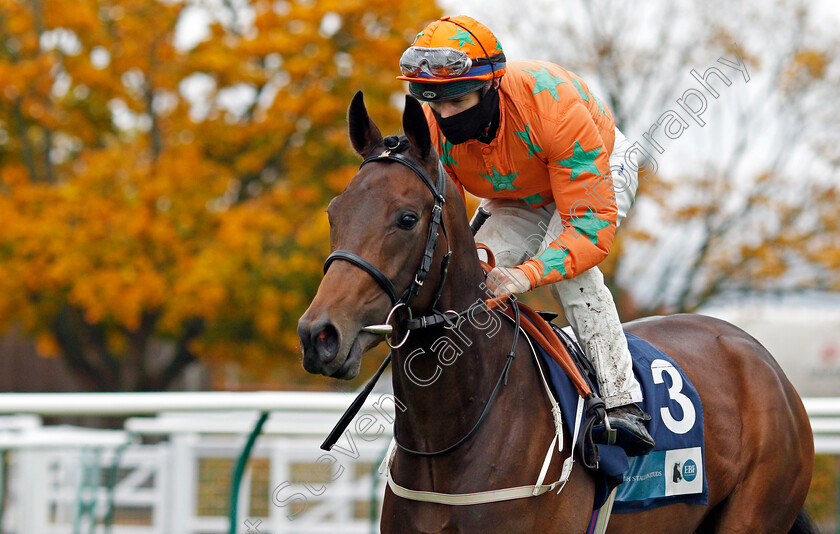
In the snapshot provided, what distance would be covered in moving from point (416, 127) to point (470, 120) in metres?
0.34

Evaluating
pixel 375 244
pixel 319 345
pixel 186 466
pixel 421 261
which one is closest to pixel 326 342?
pixel 319 345

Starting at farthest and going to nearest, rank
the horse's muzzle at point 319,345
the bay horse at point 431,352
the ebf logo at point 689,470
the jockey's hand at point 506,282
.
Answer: the ebf logo at point 689,470
the jockey's hand at point 506,282
the bay horse at point 431,352
the horse's muzzle at point 319,345

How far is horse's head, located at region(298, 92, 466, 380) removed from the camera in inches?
92.0

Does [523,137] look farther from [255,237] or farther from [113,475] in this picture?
[255,237]

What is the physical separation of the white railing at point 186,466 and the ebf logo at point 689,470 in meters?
1.34

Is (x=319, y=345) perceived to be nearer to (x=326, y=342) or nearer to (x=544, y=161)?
(x=326, y=342)

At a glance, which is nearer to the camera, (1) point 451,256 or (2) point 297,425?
(1) point 451,256

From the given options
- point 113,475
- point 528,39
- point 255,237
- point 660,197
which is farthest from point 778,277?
point 113,475

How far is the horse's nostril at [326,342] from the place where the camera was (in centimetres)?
229

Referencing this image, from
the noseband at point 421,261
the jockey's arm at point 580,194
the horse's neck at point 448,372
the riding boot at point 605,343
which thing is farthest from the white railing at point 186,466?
the noseband at point 421,261

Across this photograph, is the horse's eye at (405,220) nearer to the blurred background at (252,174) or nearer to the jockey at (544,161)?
the jockey at (544,161)

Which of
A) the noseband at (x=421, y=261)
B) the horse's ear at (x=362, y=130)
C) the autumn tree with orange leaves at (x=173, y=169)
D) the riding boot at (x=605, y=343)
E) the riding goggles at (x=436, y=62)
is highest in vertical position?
the riding goggles at (x=436, y=62)

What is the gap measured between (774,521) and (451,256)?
6.04 ft

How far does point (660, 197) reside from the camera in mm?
13477
